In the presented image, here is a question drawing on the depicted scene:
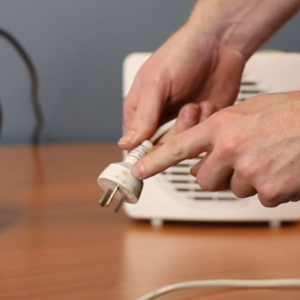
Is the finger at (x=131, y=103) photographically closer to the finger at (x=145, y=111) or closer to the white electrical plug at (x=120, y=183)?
the finger at (x=145, y=111)

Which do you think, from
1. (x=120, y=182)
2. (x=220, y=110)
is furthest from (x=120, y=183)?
(x=220, y=110)

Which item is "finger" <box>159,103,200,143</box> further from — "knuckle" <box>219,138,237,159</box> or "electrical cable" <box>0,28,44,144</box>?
"electrical cable" <box>0,28,44,144</box>

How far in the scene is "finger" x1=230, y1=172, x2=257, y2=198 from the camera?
433 millimetres

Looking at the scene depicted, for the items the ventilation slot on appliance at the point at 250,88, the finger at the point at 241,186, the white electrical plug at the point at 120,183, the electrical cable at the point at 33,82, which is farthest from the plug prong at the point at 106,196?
the electrical cable at the point at 33,82

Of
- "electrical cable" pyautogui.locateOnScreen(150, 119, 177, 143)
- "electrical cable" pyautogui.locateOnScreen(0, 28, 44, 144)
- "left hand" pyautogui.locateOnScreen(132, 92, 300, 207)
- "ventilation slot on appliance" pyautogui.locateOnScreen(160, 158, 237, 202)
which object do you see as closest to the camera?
"left hand" pyautogui.locateOnScreen(132, 92, 300, 207)

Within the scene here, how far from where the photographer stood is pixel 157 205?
64 cm

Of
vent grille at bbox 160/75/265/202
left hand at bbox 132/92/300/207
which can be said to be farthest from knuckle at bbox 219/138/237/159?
vent grille at bbox 160/75/265/202

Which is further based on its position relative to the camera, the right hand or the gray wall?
the gray wall

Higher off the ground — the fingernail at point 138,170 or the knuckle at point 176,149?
the knuckle at point 176,149

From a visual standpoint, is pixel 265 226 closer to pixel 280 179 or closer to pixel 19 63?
pixel 280 179

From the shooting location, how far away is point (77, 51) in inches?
40.3

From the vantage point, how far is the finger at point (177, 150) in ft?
1.42

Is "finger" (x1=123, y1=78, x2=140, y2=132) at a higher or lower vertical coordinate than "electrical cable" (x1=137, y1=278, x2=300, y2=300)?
higher

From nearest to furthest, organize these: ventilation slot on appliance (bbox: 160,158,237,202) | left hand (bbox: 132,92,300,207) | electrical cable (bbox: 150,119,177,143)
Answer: left hand (bbox: 132,92,300,207)
electrical cable (bbox: 150,119,177,143)
ventilation slot on appliance (bbox: 160,158,237,202)
